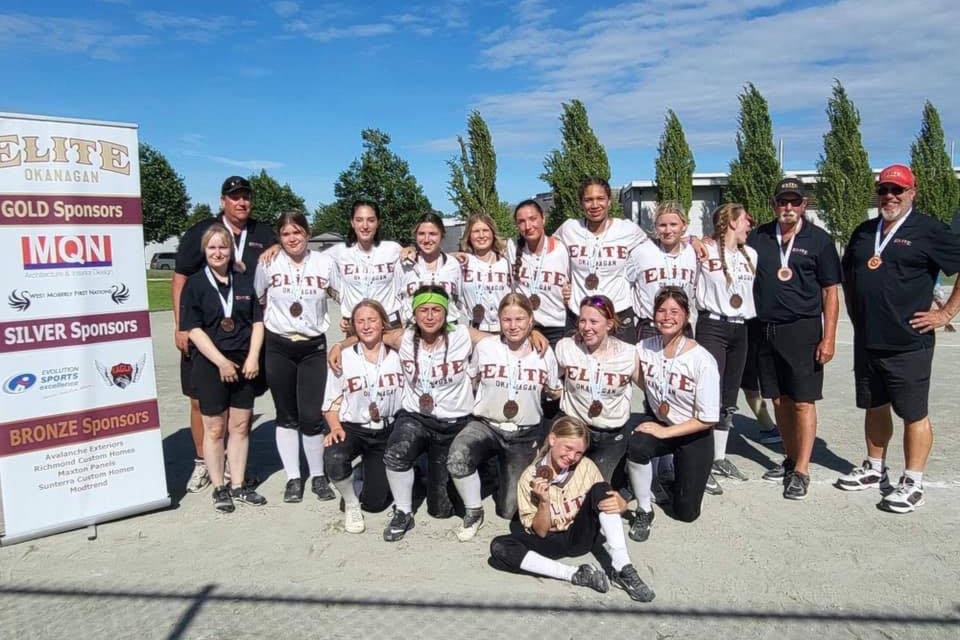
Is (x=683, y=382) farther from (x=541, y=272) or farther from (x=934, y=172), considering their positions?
(x=934, y=172)

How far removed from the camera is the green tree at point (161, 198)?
56.1 metres

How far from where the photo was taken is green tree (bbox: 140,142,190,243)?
56.1 meters

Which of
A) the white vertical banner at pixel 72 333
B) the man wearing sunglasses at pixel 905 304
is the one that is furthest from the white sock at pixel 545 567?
the white vertical banner at pixel 72 333

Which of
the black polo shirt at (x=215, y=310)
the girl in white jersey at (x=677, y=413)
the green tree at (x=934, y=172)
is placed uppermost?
the green tree at (x=934, y=172)

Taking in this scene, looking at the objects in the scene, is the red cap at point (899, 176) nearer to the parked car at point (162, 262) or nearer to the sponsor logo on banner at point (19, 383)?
the sponsor logo on banner at point (19, 383)

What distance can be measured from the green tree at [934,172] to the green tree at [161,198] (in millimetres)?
52525

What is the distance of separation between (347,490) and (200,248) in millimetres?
2053

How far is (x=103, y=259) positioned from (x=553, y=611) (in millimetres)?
3559

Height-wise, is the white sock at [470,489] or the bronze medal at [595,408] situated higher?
the bronze medal at [595,408]

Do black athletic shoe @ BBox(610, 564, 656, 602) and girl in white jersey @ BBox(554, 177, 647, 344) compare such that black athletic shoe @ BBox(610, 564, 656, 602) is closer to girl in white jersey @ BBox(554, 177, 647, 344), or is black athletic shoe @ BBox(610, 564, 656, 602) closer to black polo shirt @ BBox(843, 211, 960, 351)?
girl in white jersey @ BBox(554, 177, 647, 344)

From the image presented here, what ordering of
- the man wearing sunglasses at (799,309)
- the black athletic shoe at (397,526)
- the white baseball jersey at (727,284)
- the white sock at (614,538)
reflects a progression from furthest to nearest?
the white baseball jersey at (727,284) < the man wearing sunglasses at (799,309) < the black athletic shoe at (397,526) < the white sock at (614,538)

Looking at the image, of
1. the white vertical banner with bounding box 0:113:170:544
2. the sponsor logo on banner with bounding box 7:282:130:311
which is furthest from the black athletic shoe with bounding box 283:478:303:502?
the sponsor logo on banner with bounding box 7:282:130:311

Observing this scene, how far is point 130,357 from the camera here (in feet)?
15.5

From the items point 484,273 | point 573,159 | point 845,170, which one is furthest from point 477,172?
point 484,273
